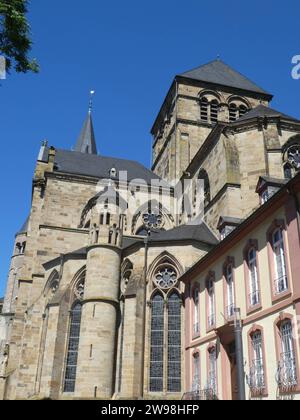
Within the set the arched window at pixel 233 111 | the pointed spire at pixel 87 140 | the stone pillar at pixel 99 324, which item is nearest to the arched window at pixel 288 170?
the stone pillar at pixel 99 324

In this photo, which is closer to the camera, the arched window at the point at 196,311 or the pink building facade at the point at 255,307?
the pink building facade at the point at 255,307

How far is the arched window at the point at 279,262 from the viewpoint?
1127cm

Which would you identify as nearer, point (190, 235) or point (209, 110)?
point (190, 235)

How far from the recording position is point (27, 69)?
909cm

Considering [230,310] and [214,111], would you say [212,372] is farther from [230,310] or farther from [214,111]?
[214,111]

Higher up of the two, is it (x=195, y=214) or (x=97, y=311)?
(x=195, y=214)

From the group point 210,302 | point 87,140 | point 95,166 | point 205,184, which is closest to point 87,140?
point 87,140

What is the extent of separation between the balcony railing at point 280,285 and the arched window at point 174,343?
7.85 m

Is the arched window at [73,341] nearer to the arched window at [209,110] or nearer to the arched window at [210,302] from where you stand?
the arched window at [210,302]

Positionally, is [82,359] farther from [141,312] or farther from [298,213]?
[298,213]

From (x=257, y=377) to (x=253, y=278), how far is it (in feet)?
9.09

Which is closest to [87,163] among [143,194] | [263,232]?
[143,194]

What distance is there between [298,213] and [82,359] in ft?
35.8

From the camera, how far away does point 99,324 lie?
18109mm
